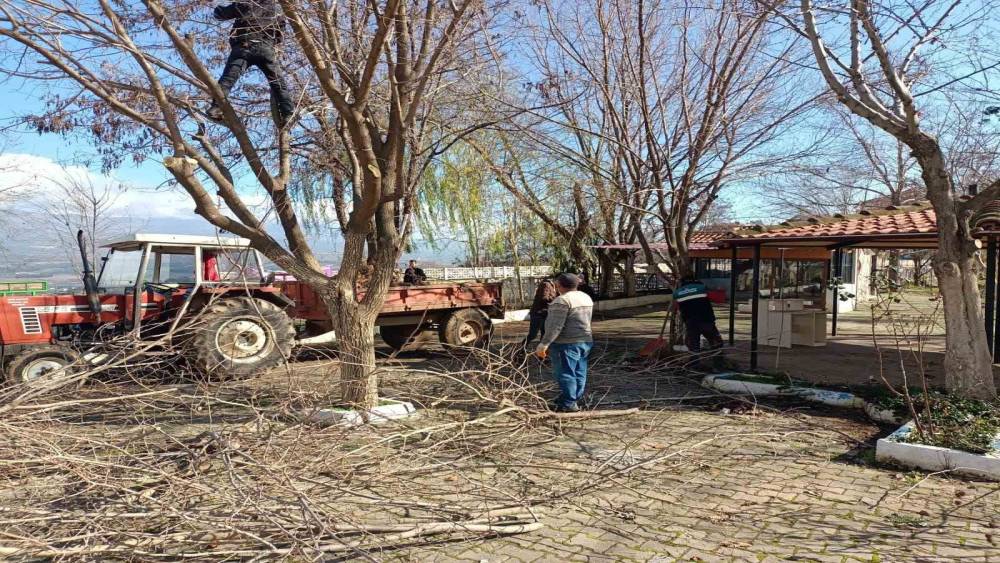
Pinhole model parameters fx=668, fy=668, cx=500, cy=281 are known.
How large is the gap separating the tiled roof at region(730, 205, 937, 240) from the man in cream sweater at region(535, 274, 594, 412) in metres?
3.73

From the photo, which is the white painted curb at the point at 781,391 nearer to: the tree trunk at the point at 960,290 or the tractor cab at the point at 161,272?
the tree trunk at the point at 960,290

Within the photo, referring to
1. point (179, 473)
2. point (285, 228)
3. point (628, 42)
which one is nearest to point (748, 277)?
point (628, 42)

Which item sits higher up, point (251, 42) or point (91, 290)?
point (251, 42)

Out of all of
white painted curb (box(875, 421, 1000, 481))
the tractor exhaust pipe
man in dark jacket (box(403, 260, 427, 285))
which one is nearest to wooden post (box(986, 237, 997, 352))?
white painted curb (box(875, 421, 1000, 481))

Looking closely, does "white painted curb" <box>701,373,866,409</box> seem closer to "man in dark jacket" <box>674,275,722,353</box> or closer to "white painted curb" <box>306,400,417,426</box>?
"man in dark jacket" <box>674,275,722,353</box>

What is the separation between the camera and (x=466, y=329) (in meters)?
11.7

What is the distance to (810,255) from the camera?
1256cm

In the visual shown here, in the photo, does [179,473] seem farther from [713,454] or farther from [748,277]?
[748,277]

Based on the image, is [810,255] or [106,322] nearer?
[106,322]

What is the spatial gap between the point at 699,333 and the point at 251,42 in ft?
23.9

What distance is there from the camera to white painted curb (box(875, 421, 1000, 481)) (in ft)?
16.7

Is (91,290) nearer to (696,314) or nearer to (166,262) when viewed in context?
(166,262)

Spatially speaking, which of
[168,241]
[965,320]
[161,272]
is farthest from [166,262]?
[965,320]

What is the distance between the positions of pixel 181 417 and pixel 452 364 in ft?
14.6
